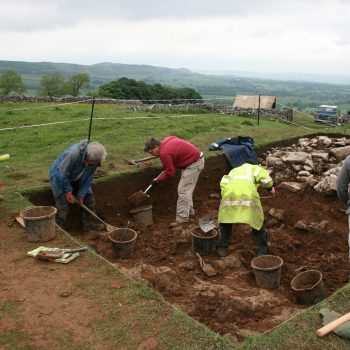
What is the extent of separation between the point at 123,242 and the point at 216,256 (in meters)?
1.50

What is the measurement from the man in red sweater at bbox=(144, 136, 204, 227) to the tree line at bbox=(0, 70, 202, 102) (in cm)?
3849

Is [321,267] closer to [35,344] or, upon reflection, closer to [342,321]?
[342,321]

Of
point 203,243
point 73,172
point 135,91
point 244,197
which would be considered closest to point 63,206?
point 73,172

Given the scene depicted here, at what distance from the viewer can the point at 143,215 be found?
7957 millimetres

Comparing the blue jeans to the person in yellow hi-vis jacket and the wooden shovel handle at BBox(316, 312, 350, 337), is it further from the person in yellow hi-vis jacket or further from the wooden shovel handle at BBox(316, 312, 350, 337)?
the wooden shovel handle at BBox(316, 312, 350, 337)

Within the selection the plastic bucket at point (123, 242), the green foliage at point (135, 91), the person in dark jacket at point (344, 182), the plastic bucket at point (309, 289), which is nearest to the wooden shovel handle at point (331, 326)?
the plastic bucket at point (309, 289)

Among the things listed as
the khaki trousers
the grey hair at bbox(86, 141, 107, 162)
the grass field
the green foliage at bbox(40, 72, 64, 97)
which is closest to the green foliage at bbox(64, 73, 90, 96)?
the green foliage at bbox(40, 72, 64, 97)

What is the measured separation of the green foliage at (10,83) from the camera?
66500 millimetres

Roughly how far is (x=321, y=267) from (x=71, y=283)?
3.70 m

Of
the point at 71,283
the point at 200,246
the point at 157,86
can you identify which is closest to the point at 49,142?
the point at 200,246

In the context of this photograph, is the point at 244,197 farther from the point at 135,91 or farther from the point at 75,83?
the point at 75,83

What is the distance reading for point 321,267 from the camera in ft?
20.4

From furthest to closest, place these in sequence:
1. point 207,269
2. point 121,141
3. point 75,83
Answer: point 75,83 < point 121,141 < point 207,269

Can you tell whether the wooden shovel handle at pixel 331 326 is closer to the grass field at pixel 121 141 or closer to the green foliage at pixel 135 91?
the grass field at pixel 121 141
